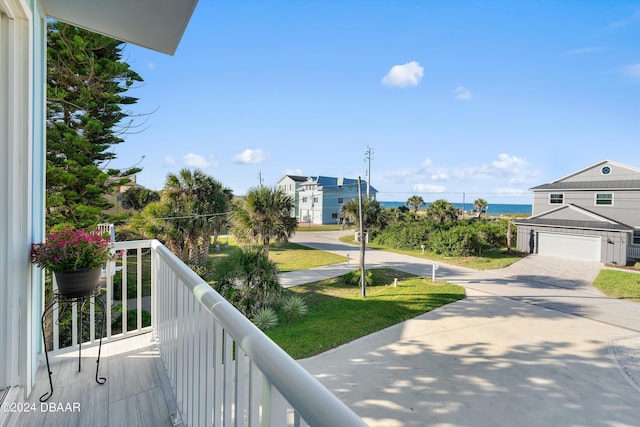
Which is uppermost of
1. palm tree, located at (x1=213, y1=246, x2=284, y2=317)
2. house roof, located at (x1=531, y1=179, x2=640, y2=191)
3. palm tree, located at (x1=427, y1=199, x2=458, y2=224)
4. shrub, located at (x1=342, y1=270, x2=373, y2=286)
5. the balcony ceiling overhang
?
house roof, located at (x1=531, y1=179, x2=640, y2=191)

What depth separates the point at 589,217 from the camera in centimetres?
1452

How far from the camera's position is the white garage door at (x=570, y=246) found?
13820mm

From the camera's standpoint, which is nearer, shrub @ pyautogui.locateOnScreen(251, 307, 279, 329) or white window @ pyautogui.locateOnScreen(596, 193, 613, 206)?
shrub @ pyautogui.locateOnScreen(251, 307, 279, 329)

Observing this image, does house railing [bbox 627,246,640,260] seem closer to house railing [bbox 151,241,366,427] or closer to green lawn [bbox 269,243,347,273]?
green lawn [bbox 269,243,347,273]

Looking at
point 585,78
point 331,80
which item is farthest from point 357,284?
point 585,78

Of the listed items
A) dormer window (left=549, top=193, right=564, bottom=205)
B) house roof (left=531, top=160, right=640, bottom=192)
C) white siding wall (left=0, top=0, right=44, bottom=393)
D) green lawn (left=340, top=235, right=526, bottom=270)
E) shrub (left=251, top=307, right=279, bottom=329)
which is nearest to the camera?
white siding wall (left=0, top=0, right=44, bottom=393)

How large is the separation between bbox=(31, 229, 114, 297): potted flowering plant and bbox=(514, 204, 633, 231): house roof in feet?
58.8

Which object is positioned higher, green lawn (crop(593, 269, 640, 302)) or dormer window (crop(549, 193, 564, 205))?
dormer window (crop(549, 193, 564, 205))

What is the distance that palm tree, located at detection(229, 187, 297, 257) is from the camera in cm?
1098

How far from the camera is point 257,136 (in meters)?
25.1

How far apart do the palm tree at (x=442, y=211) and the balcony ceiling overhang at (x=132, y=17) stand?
2226 cm

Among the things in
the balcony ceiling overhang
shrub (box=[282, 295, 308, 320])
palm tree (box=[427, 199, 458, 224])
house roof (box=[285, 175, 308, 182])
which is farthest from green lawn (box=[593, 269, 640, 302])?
house roof (box=[285, 175, 308, 182])

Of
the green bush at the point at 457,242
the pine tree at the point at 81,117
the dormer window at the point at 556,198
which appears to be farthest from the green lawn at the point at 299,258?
the dormer window at the point at 556,198

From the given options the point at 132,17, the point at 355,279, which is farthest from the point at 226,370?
the point at 355,279
